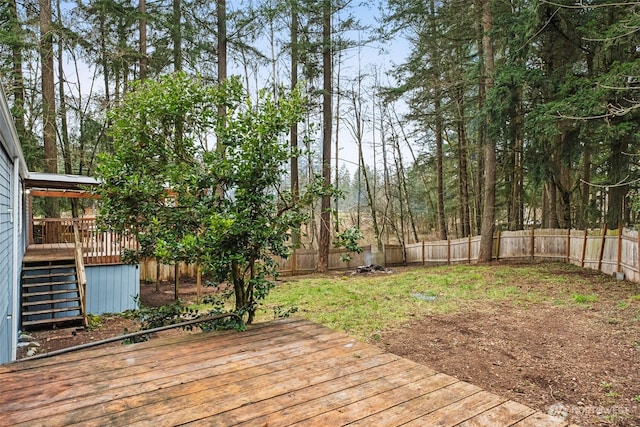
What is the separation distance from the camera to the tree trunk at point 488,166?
10.5 meters

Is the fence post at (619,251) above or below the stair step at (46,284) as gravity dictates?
above

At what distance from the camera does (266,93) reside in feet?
12.3

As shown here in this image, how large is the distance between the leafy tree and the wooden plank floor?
929 mm

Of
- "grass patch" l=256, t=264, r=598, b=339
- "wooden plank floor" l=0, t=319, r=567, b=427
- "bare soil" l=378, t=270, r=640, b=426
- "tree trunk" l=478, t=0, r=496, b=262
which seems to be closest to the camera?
"wooden plank floor" l=0, t=319, r=567, b=427

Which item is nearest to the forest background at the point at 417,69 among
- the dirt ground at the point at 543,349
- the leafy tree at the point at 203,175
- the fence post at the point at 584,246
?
the fence post at the point at 584,246

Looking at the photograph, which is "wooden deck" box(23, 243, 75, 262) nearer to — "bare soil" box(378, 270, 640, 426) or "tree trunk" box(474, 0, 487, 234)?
"bare soil" box(378, 270, 640, 426)

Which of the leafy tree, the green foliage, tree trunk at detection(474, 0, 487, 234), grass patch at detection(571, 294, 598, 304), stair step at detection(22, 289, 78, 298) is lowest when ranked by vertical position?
grass patch at detection(571, 294, 598, 304)

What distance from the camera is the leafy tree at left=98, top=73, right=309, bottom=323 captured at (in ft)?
11.4

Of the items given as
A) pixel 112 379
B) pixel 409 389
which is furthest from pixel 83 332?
pixel 409 389

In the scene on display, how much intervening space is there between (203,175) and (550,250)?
11744 mm

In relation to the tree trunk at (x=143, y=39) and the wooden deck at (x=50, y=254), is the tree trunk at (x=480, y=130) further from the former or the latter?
the wooden deck at (x=50, y=254)

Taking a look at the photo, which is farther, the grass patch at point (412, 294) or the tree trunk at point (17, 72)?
the tree trunk at point (17, 72)

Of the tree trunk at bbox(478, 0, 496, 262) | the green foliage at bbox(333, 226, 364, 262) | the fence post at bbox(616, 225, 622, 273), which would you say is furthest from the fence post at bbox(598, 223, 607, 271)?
the green foliage at bbox(333, 226, 364, 262)

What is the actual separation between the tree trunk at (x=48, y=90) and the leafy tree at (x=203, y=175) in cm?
807
